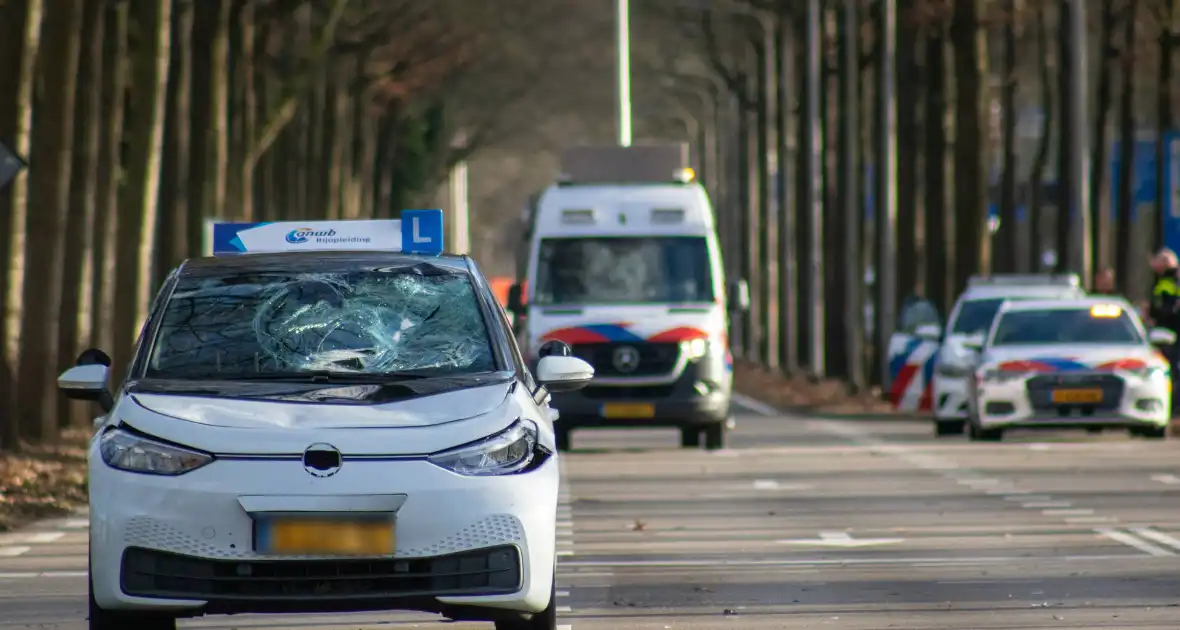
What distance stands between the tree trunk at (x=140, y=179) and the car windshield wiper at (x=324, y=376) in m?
21.9

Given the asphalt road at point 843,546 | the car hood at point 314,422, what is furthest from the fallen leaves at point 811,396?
the car hood at point 314,422

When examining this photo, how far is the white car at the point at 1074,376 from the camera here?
27.5 m

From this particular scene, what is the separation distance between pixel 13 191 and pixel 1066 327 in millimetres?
10506

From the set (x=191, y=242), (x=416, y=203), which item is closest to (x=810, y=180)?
(x=191, y=242)

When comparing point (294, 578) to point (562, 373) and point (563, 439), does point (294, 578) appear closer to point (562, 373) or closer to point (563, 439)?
point (562, 373)

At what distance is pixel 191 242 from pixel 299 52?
972cm

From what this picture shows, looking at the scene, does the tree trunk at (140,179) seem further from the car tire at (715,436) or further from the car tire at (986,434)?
the car tire at (986,434)

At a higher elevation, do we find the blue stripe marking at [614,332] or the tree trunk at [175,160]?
the tree trunk at [175,160]

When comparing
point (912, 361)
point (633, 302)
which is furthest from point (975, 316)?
point (633, 302)

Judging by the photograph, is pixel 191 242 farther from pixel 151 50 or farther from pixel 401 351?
pixel 401 351

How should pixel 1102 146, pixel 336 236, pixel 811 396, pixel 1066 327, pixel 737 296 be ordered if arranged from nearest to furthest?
pixel 336 236, pixel 737 296, pixel 1066 327, pixel 811 396, pixel 1102 146

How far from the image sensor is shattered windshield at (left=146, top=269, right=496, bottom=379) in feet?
35.6

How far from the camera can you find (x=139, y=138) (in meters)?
32.4

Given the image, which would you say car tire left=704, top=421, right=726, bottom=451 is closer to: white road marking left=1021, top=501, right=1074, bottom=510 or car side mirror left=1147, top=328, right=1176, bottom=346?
car side mirror left=1147, top=328, right=1176, bottom=346
